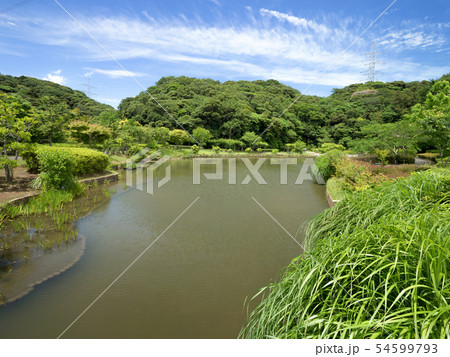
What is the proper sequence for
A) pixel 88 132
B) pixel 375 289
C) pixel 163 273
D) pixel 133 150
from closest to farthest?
pixel 375 289 → pixel 163 273 → pixel 88 132 → pixel 133 150

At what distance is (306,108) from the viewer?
162ft

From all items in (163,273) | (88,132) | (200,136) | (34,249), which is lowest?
(163,273)

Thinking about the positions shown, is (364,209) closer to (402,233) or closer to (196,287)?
(402,233)

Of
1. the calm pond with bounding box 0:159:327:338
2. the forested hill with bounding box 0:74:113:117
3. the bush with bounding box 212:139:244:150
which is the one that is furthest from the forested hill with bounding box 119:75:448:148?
the calm pond with bounding box 0:159:327:338

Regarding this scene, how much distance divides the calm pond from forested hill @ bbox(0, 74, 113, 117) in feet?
76.6

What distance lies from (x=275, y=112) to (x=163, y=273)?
4624 cm

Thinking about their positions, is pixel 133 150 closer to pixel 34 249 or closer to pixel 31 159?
pixel 31 159

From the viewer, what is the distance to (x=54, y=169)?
25.8 feet

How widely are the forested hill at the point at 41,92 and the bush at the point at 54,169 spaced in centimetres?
1945

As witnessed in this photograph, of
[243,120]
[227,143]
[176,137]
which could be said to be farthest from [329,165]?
[243,120]

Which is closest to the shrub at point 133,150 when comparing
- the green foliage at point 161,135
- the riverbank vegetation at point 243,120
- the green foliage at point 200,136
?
the riverbank vegetation at point 243,120

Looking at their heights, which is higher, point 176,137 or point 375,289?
point 176,137

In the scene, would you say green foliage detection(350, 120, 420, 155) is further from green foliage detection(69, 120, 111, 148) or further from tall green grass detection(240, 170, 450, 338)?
green foliage detection(69, 120, 111, 148)

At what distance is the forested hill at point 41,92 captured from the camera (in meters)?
27.5
